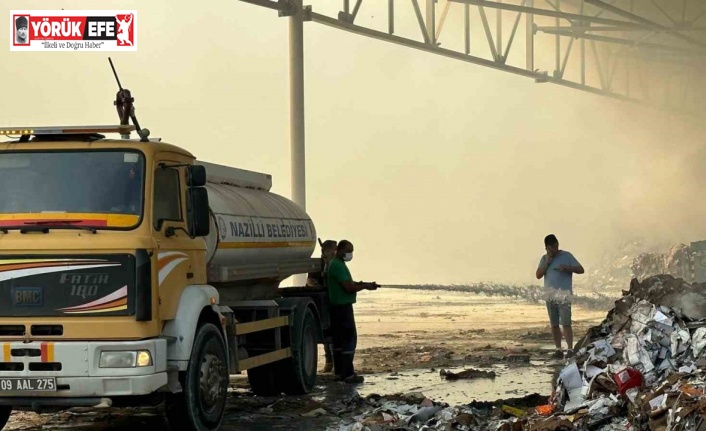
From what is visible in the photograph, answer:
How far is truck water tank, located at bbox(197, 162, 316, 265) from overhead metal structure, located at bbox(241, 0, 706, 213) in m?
9.20

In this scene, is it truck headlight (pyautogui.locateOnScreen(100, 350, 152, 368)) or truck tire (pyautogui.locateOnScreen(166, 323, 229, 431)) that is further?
truck tire (pyautogui.locateOnScreen(166, 323, 229, 431))

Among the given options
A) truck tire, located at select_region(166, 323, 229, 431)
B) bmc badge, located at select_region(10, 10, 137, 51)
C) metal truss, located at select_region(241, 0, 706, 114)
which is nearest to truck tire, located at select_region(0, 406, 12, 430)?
truck tire, located at select_region(166, 323, 229, 431)

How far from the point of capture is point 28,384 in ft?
25.1

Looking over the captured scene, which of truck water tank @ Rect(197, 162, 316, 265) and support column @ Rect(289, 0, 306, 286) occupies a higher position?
support column @ Rect(289, 0, 306, 286)

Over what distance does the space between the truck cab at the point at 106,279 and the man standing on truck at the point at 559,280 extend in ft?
19.3

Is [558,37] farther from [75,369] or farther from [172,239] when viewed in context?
[75,369]

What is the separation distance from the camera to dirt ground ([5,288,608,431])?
9.92 meters

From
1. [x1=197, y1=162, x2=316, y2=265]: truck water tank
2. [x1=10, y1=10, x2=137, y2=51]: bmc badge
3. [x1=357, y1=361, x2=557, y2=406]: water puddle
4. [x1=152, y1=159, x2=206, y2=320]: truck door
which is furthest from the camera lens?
[x1=10, y1=10, x2=137, y2=51]: bmc badge

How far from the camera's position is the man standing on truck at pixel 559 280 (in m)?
14.0

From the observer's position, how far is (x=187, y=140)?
3703 centimetres

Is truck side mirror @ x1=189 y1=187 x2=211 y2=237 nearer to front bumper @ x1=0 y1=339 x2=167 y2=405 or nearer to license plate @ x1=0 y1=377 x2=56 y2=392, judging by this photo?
front bumper @ x1=0 y1=339 x2=167 y2=405

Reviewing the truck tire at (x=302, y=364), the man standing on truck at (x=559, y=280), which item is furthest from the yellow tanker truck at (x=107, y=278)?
the man standing on truck at (x=559, y=280)

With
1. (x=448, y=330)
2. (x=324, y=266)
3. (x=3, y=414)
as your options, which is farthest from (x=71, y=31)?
(x=3, y=414)

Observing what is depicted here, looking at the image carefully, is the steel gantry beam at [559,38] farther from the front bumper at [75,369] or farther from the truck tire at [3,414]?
the front bumper at [75,369]
